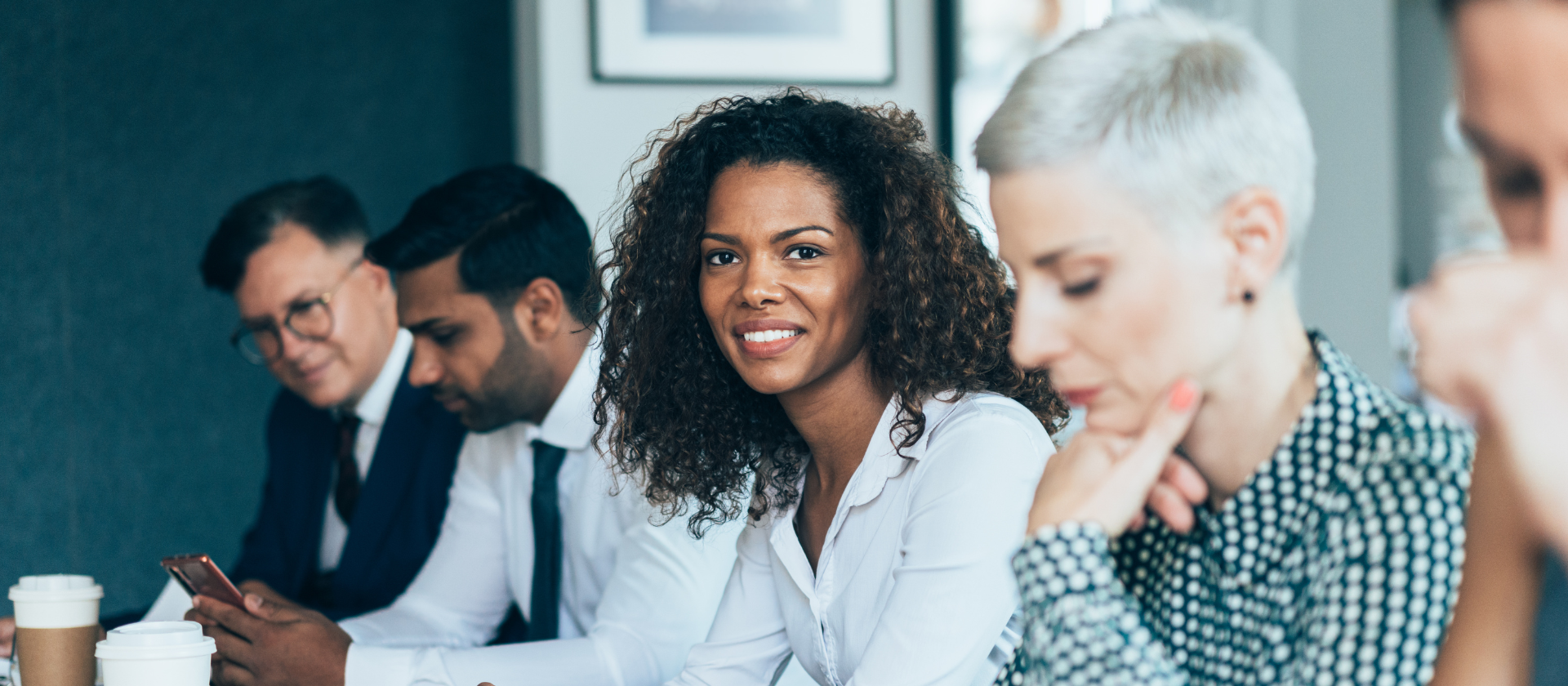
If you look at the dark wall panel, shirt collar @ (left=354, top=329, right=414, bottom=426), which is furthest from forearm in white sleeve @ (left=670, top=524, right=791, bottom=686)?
the dark wall panel

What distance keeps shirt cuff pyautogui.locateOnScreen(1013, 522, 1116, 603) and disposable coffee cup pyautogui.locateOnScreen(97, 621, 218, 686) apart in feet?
2.87

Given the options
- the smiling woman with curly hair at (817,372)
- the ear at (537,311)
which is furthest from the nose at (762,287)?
the ear at (537,311)

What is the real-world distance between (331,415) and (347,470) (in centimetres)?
18

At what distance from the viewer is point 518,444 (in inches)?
85.7

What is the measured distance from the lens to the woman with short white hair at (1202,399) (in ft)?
2.49

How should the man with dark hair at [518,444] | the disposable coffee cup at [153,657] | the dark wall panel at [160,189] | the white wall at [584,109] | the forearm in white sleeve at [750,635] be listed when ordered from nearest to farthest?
the disposable coffee cup at [153,657] < the forearm in white sleeve at [750,635] < the man with dark hair at [518,444] < the white wall at [584,109] < the dark wall panel at [160,189]

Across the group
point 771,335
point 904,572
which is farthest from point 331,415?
point 904,572

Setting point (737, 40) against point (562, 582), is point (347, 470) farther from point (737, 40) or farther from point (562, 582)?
point (737, 40)

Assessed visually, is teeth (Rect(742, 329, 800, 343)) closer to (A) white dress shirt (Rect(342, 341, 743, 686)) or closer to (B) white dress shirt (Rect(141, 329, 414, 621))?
(A) white dress shirt (Rect(342, 341, 743, 686))

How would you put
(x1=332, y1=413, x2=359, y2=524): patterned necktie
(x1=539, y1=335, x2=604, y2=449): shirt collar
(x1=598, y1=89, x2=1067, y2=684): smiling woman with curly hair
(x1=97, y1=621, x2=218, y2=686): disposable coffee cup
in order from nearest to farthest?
(x1=97, y1=621, x2=218, y2=686): disposable coffee cup < (x1=598, y1=89, x2=1067, y2=684): smiling woman with curly hair < (x1=539, y1=335, x2=604, y2=449): shirt collar < (x1=332, y1=413, x2=359, y2=524): patterned necktie

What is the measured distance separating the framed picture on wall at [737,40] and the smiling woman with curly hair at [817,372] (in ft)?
4.56

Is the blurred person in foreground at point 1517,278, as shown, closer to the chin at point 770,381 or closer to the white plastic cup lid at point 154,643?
the chin at point 770,381

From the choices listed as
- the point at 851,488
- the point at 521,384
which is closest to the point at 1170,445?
the point at 851,488

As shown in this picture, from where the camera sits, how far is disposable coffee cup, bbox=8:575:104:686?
144 centimetres
